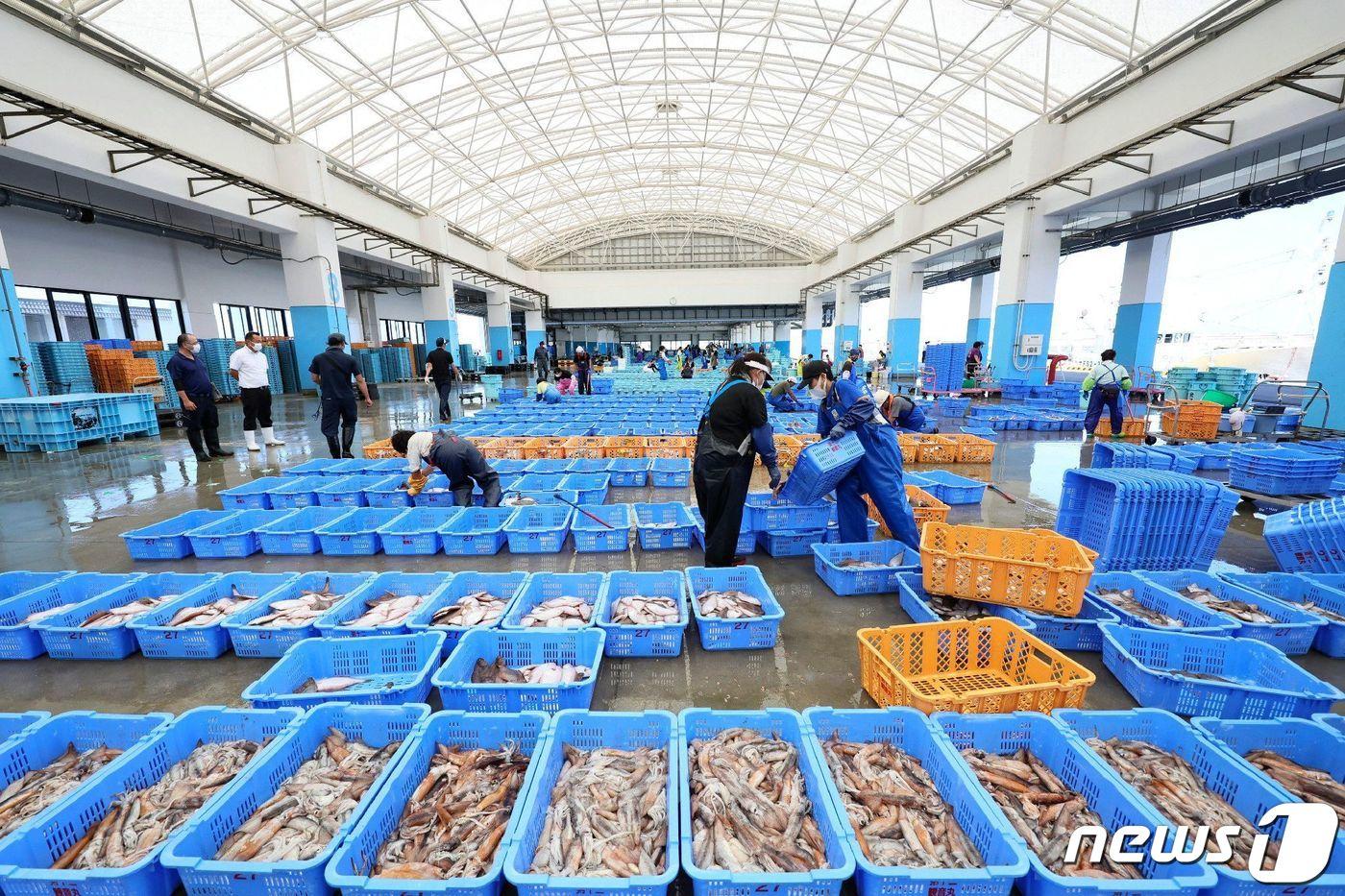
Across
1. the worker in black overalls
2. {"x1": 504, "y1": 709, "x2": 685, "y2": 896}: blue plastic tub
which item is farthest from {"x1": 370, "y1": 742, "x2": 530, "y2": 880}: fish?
the worker in black overalls

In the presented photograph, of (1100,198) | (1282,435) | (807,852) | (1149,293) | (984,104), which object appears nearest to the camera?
(807,852)

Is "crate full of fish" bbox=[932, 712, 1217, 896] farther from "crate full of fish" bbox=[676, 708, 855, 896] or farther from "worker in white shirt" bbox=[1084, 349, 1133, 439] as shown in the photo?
"worker in white shirt" bbox=[1084, 349, 1133, 439]

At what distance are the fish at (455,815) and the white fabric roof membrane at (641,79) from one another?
48.0 feet

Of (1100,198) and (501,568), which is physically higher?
(1100,198)

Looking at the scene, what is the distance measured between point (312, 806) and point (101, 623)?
2614mm

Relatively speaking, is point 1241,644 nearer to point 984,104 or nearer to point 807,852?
point 807,852

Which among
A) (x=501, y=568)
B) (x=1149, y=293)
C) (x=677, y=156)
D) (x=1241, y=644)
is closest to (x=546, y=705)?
(x=501, y=568)

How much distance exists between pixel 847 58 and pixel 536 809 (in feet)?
70.6

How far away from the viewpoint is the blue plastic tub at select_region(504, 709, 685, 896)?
156 centimetres

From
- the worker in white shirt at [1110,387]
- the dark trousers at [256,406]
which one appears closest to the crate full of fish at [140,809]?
the dark trousers at [256,406]

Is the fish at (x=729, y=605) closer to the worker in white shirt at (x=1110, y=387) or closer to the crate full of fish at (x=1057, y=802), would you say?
the crate full of fish at (x=1057, y=802)

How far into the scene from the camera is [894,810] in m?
2.01

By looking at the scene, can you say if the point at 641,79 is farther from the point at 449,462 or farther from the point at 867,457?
the point at 867,457

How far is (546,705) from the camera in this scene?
261cm
